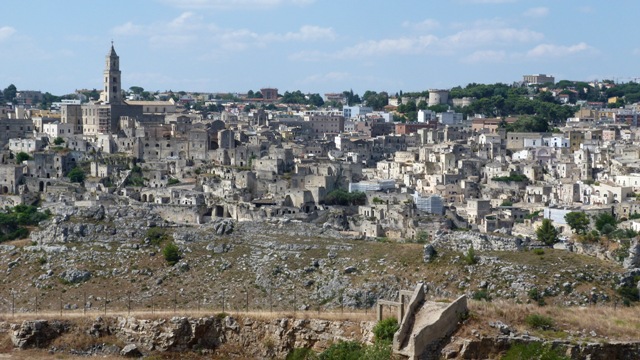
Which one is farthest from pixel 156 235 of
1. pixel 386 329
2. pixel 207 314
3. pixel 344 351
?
pixel 386 329

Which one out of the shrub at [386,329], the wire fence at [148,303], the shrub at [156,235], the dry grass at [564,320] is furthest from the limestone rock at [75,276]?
the dry grass at [564,320]

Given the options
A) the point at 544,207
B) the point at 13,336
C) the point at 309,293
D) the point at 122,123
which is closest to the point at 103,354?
the point at 13,336

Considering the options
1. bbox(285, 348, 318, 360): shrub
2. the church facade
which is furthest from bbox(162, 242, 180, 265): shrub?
the church facade

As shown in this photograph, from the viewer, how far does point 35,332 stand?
29.2 metres

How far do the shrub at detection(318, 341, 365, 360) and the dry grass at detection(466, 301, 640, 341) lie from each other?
2414 millimetres

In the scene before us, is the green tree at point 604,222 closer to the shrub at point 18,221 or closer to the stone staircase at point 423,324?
the shrub at point 18,221

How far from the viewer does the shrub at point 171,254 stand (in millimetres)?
39062

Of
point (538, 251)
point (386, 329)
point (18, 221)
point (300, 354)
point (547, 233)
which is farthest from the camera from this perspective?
point (18, 221)

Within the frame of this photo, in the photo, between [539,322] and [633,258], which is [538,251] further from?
[539,322]

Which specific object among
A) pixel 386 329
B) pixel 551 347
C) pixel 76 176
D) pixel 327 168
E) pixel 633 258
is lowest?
pixel 633 258

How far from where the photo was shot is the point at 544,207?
47.5 metres

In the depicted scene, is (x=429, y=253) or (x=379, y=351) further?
(x=429, y=253)

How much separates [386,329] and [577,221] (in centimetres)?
2159

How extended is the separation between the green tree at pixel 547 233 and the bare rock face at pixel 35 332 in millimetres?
17668
